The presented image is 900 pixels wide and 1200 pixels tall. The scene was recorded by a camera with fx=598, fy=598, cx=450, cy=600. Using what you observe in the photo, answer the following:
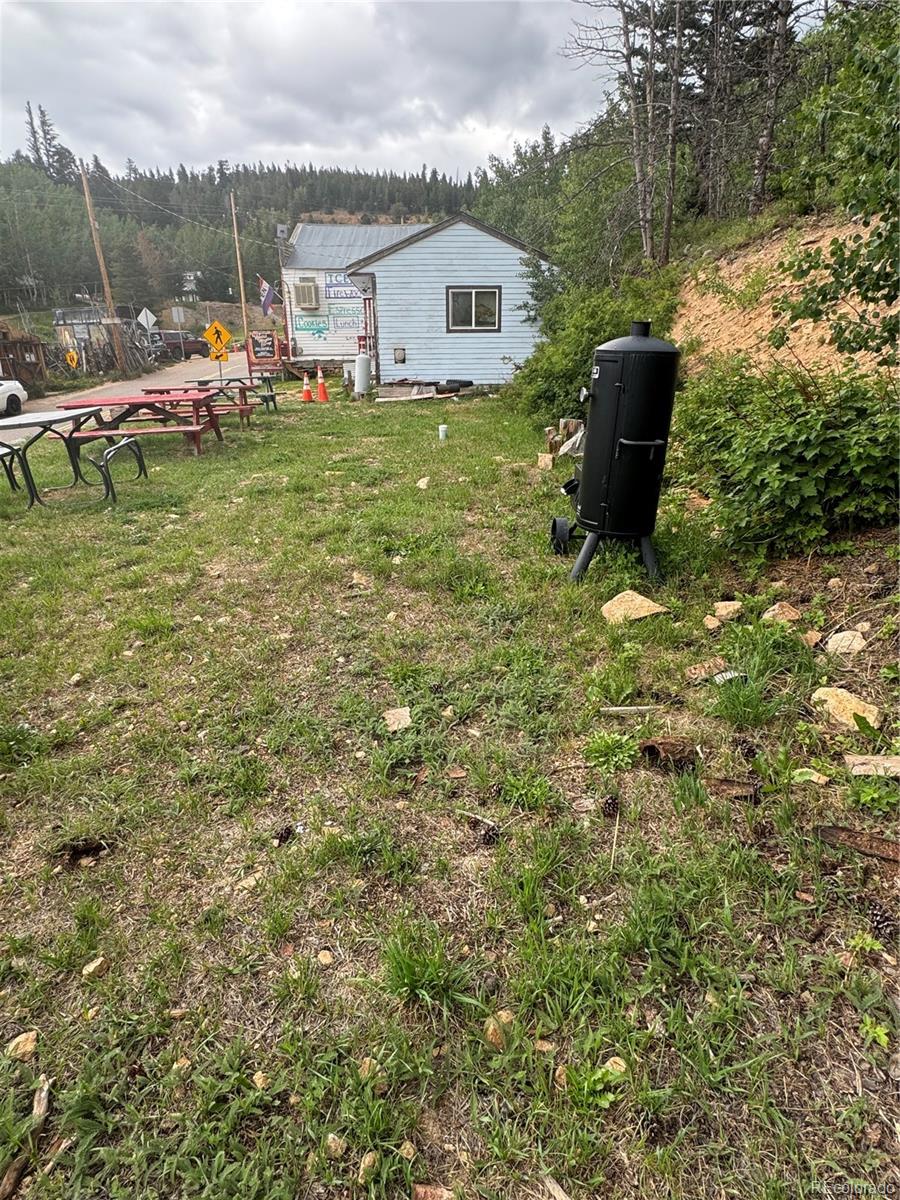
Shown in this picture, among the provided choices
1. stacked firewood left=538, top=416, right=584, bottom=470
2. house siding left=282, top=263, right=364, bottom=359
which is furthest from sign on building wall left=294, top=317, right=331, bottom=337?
stacked firewood left=538, top=416, right=584, bottom=470

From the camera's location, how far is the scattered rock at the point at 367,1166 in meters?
1.25

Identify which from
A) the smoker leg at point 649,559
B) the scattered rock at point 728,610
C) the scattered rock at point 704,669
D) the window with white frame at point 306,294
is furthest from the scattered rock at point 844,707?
the window with white frame at point 306,294

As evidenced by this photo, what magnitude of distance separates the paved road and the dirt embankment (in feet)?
42.8

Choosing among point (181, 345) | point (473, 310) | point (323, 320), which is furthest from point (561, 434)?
point (181, 345)

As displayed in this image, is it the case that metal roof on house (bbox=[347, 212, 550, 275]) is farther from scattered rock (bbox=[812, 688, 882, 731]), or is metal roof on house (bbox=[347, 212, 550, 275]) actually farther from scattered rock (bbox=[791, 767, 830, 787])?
scattered rock (bbox=[791, 767, 830, 787])

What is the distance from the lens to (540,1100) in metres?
1.36

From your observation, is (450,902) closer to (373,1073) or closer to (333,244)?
(373,1073)

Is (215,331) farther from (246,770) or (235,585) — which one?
(246,770)

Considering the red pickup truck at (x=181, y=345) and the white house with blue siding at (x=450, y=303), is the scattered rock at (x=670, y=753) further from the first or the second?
the red pickup truck at (x=181, y=345)

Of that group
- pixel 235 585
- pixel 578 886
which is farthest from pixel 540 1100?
pixel 235 585

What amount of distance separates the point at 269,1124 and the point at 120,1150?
0.32m

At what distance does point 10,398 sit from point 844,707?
20.6m

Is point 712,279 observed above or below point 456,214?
below

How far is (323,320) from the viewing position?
28.2m
